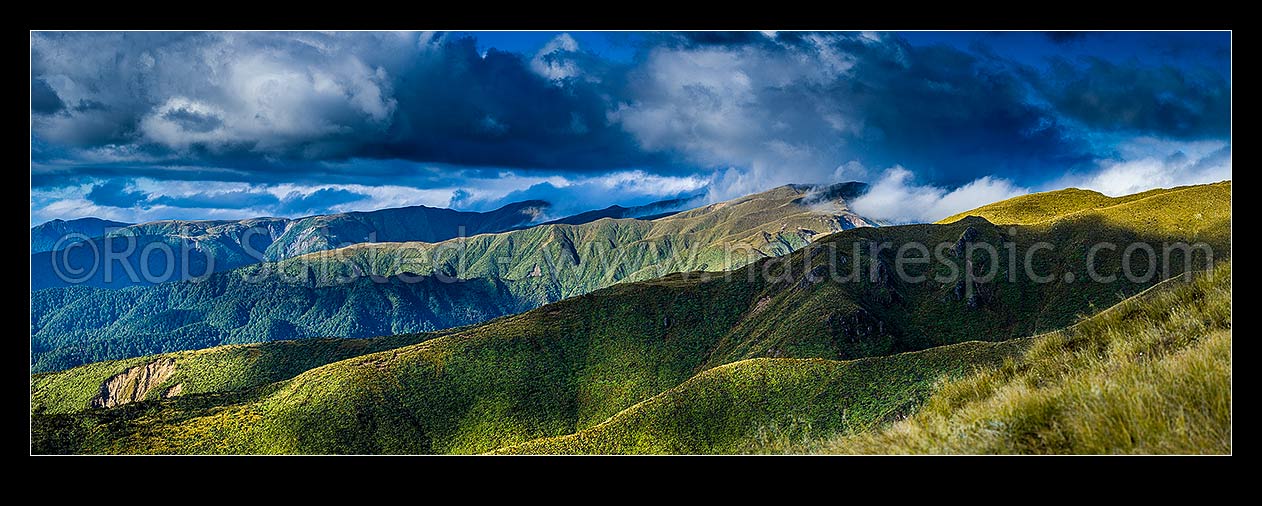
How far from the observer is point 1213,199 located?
137500 mm

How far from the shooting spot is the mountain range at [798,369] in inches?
239

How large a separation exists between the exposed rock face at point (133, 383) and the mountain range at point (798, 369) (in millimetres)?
705

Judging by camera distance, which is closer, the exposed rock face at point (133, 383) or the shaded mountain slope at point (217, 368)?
the shaded mountain slope at point (217, 368)

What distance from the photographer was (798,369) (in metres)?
71.7

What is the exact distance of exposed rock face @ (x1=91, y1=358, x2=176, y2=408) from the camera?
7190 inches

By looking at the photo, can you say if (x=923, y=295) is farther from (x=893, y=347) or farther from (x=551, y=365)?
(x=551, y=365)

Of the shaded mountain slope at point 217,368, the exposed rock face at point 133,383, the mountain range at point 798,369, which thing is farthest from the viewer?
the exposed rock face at point 133,383

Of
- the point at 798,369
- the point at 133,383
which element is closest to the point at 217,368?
the point at 133,383

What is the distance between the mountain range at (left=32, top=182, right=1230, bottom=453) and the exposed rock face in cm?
71

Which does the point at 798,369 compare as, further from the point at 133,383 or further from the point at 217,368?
the point at 133,383

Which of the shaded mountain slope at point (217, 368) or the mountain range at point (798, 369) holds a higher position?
the mountain range at point (798, 369)

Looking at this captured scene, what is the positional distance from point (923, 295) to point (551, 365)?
266 ft
